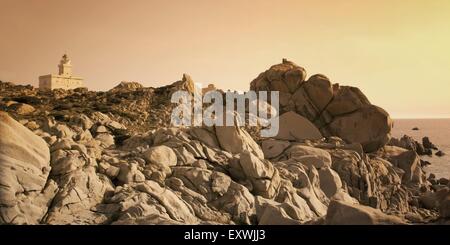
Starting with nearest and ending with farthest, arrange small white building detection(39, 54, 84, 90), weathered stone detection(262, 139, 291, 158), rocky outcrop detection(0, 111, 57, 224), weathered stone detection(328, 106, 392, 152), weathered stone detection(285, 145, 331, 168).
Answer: rocky outcrop detection(0, 111, 57, 224) < weathered stone detection(285, 145, 331, 168) < weathered stone detection(262, 139, 291, 158) < weathered stone detection(328, 106, 392, 152) < small white building detection(39, 54, 84, 90)

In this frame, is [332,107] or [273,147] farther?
[332,107]

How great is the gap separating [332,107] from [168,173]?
26010 millimetres

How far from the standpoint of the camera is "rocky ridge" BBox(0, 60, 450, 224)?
39.0ft

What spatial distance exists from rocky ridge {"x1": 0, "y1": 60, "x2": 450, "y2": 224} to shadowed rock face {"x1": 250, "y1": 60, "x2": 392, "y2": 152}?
3506mm

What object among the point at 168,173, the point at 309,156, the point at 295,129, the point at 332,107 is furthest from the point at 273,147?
the point at 332,107

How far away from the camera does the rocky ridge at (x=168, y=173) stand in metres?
11.9

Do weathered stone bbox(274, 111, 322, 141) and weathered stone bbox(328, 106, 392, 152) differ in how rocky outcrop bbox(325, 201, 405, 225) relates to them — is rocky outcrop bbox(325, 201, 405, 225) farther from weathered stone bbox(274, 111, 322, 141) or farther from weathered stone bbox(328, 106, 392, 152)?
weathered stone bbox(328, 106, 392, 152)

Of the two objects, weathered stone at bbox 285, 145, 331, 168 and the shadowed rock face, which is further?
the shadowed rock face

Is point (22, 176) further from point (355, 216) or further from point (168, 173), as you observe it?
point (355, 216)

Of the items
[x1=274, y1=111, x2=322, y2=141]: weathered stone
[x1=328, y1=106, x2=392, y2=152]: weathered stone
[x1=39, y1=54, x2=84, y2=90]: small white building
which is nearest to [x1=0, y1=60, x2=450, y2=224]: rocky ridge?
[x1=274, y1=111, x2=322, y2=141]: weathered stone

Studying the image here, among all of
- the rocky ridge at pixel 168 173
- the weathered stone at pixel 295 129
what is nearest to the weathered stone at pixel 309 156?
the rocky ridge at pixel 168 173

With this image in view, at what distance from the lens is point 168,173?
1634 centimetres

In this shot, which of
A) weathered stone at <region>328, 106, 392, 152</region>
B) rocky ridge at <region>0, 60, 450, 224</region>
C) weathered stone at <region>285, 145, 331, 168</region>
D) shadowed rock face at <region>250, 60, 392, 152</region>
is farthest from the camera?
shadowed rock face at <region>250, 60, 392, 152</region>
